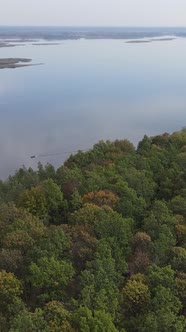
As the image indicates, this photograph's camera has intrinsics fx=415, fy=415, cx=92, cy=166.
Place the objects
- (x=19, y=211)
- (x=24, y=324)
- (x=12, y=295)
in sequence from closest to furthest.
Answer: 1. (x=24, y=324)
2. (x=12, y=295)
3. (x=19, y=211)

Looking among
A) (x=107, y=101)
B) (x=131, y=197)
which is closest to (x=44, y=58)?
(x=107, y=101)

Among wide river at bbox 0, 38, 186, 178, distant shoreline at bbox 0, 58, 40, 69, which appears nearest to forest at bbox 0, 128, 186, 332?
wide river at bbox 0, 38, 186, 178

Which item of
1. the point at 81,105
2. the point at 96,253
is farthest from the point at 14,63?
the point at 96,253

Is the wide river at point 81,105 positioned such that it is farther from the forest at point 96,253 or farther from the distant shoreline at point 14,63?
the forest at point 96,253

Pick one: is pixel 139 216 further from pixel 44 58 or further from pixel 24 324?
pixel 44 58

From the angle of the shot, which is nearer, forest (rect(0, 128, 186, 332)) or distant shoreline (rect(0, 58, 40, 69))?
forest (rect(0, 128, 186, 332))

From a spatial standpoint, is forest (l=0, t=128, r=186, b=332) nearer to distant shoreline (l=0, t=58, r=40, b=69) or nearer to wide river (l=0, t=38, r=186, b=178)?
wide river (l=0, t=38, r=186, b=178)
